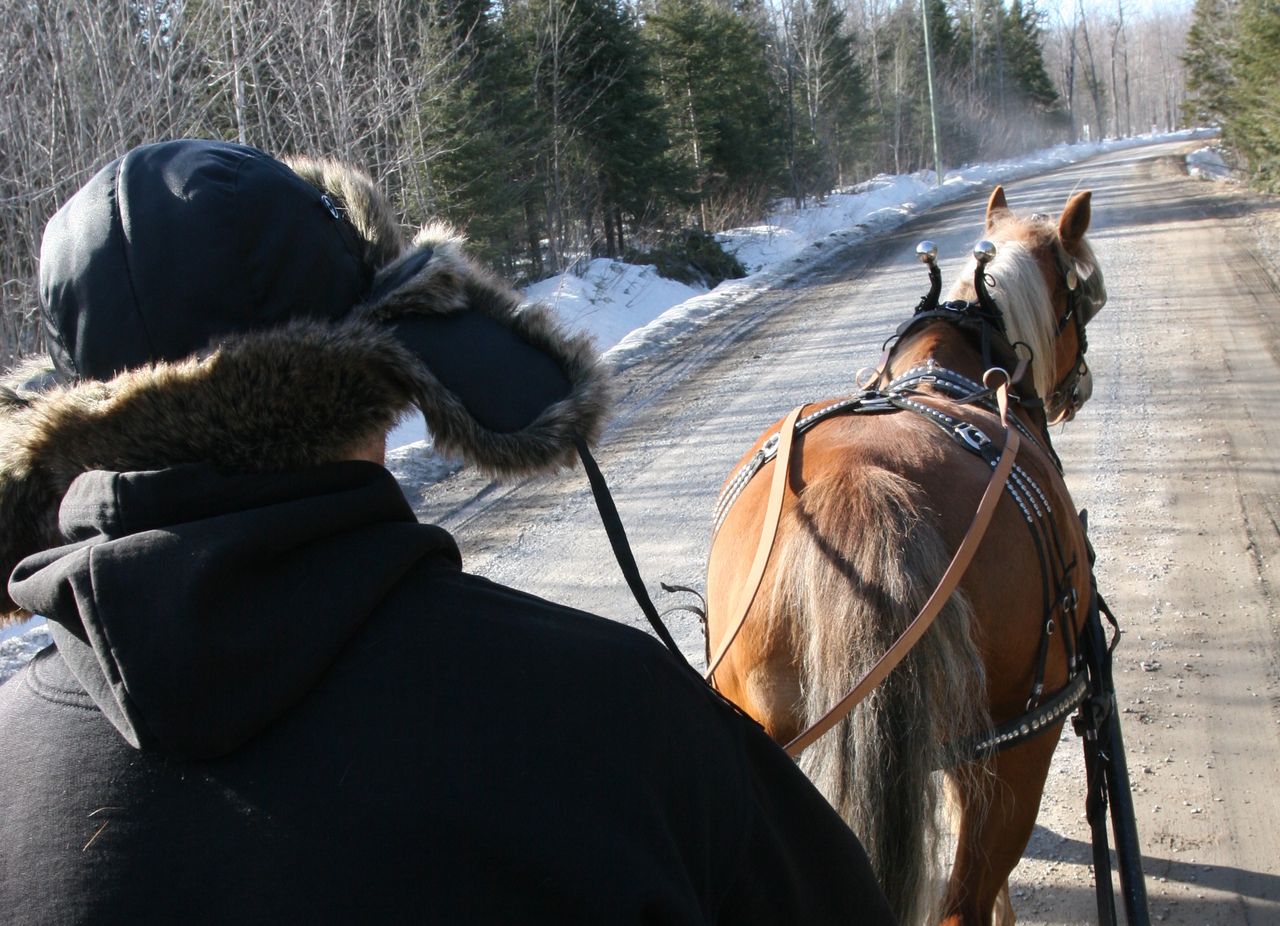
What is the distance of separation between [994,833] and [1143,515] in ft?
12.5

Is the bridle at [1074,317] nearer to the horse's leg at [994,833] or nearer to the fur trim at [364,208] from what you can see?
the horse's leg at [994,833]

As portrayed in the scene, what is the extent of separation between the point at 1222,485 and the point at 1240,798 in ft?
9.87

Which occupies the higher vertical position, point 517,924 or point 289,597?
point 289,597

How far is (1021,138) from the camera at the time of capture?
5997cm

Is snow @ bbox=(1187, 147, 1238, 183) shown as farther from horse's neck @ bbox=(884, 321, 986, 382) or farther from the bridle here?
horse's neck @ bbox=(884, 321, 986, 382)

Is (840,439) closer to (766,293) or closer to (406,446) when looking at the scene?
(406,446)

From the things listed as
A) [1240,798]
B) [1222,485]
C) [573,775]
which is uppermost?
[573,775]

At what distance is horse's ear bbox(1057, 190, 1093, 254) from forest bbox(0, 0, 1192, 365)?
737 centimetres

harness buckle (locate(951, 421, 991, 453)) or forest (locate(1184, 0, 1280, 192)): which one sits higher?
forest (locate(1184, 0, 1280, 192))

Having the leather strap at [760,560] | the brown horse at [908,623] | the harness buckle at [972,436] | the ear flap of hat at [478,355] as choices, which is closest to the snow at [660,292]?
the ear flap of hat at [478,355]

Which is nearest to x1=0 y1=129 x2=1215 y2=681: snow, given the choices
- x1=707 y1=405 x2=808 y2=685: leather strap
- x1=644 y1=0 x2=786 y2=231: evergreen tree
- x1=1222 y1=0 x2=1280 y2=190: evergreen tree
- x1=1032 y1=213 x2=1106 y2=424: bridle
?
x1=707 y1=405 x2=808 y2=685: leather strap

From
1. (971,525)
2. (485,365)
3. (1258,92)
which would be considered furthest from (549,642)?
(1258,92)

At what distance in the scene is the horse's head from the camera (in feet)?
11.0

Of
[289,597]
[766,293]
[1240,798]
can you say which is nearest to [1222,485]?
[1240,798]
